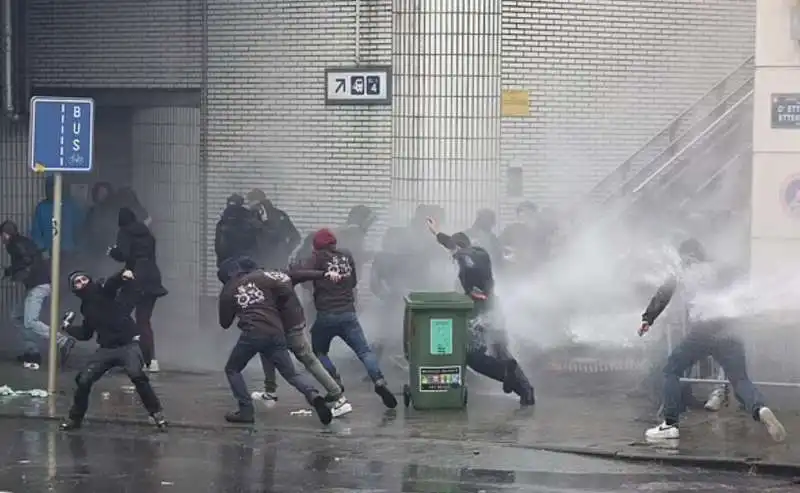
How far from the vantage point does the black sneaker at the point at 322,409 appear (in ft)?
41.9

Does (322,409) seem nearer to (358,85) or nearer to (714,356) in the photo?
(714,356)

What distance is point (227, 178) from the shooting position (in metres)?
18.3

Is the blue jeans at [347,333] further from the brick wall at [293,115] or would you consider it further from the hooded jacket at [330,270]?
the brick wall at [293,115]

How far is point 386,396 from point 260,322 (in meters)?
1.60

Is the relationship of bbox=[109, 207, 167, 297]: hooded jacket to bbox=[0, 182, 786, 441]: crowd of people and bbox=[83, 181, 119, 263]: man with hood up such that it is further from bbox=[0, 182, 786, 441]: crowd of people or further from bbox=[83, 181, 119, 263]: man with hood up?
bbox=[83, 181, 119, 263]: man with hood up

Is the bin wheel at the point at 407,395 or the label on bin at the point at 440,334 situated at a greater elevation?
the label on bin at the point at 440,334

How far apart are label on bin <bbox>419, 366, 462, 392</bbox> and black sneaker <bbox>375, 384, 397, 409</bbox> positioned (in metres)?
0.35

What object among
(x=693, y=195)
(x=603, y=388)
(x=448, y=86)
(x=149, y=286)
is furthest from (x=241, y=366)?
(x=693, y=195)

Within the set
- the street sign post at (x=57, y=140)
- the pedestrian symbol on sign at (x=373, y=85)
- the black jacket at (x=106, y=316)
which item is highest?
the pedestrian symbol on sign at (x=373, y=85)

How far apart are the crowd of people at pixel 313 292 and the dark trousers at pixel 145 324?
1cm

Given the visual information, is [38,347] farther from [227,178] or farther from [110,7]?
[110,7]

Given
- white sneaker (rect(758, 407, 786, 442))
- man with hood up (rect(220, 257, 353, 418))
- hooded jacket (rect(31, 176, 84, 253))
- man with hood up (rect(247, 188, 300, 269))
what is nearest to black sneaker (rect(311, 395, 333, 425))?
man with hood up (rect(220, 257, 353, 418))

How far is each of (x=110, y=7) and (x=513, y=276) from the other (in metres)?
6.59

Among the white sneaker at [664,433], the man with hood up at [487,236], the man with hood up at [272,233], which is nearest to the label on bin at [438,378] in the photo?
the white sneaker at [664,433]
